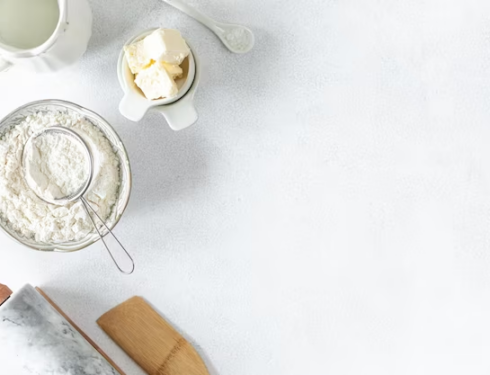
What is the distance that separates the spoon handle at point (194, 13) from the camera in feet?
2.48

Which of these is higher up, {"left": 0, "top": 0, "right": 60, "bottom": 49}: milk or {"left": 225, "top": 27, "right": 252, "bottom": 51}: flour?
{"left": 0, "top": 0, "right": 60, "bottom": 49}: milk

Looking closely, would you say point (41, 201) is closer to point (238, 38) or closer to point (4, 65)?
point (4, 65)

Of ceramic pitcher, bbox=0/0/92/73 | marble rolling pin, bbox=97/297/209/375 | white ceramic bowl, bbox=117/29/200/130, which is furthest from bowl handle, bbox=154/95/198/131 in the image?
marble rolling pin, bbox=97/297/209/375

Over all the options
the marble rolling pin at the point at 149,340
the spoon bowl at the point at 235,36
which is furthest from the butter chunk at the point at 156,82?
the marble rolling pin at the point at 149,340

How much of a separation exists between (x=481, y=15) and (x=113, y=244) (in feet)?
1.63

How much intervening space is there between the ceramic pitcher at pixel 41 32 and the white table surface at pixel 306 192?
0.20 feet

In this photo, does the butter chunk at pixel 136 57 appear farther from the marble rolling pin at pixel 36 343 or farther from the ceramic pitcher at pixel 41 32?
the marble rolling pin at pixel 36 343

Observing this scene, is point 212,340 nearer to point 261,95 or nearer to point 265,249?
point 265,249

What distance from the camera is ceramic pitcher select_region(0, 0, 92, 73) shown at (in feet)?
2.24

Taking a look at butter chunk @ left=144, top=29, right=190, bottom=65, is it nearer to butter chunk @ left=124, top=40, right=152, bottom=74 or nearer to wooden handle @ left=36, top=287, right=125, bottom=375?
butter chunk @ left=124, top=40, right=152, bottom=74

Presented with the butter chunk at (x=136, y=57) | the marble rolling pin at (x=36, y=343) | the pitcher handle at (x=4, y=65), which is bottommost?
the marble rolling pin at (x=36, y=343)

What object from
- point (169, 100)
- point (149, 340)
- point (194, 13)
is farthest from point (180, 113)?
point (149, 340)

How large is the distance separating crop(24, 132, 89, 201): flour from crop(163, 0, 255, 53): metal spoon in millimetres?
195

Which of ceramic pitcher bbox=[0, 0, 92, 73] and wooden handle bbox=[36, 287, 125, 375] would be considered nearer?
ceramic pitcher bbox=[0, 0, 92, 73]
